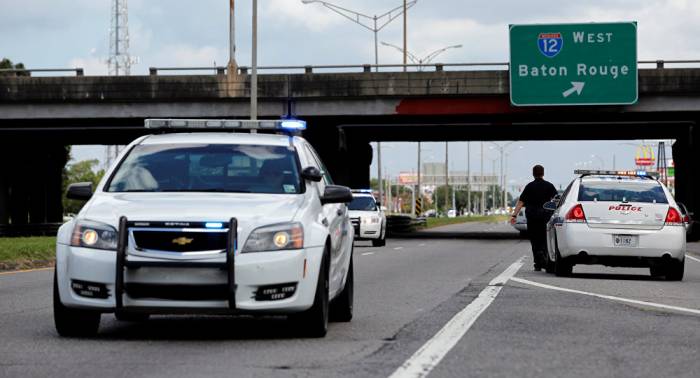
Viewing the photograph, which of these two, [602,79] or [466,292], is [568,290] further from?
[602,79]

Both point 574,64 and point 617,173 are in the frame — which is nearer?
point 617,173

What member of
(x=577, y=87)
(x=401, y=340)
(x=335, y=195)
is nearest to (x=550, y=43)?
(x=577, y=87)

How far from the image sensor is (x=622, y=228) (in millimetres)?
19625

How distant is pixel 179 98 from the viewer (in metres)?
48.7

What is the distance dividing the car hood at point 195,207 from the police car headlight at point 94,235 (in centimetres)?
5

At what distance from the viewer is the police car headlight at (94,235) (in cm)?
996

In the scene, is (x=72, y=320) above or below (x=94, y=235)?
below

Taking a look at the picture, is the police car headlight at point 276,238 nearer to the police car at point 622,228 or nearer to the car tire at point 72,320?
the car tire at point 72,320

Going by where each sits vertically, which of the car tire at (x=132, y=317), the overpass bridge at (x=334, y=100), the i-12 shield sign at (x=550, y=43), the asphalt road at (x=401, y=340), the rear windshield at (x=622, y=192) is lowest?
the asphalt road at (x=401, y=340)

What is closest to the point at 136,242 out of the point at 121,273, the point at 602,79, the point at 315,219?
the point at 121,273

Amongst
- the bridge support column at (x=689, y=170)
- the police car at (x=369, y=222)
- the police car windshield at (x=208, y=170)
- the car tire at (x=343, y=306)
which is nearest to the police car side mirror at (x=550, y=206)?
the car tire at (x=343, y=306)

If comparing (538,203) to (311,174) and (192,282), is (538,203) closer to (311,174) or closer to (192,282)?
(311,174)

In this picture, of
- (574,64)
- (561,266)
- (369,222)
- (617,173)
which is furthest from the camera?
(574,64)

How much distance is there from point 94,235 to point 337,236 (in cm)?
224
